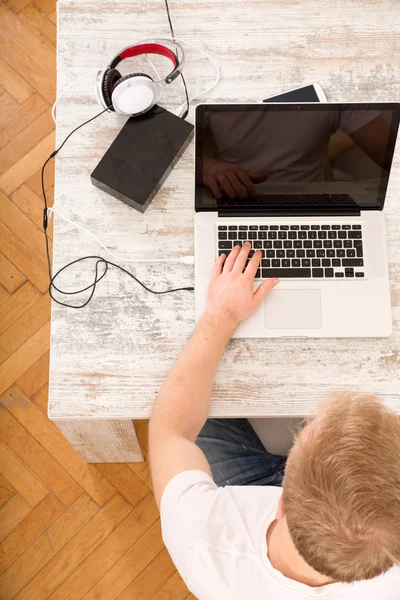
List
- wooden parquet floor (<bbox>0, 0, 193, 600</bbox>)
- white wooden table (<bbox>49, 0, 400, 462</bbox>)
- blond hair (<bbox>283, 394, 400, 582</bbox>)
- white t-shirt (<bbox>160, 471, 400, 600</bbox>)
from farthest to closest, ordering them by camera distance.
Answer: wooden parquet floor (<bbox>0, 0, 193, 600</bbox>) → white wooden table (<bbox>49, 0, 400, 462</bbox>) → white t-shirt (<bbox>160, 471, 400, 600</bbox>) → blond hair (<bbox>283, 394, 400, 582</bbox>)

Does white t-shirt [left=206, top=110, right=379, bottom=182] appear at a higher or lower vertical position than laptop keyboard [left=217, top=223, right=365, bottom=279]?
higher

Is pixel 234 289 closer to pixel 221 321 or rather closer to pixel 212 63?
pixel 221 321

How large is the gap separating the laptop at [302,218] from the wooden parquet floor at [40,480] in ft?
2.80

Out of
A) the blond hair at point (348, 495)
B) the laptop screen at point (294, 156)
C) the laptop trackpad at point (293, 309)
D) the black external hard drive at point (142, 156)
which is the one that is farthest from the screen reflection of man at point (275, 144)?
the blond hair at point (348, 495)

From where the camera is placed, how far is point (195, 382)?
3.54 ft

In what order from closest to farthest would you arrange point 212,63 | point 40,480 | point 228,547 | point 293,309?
point 228,547
point 293,309
point 212,63
point 40,480

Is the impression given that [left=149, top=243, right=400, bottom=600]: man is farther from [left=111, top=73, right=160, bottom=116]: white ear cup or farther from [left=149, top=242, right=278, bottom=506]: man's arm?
[left=111, top=73, right=160, bottom=116]: white ear cup

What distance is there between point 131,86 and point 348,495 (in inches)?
34.4

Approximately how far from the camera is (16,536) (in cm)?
174

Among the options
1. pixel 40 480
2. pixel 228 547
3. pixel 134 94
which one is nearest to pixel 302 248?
pixel 134 94

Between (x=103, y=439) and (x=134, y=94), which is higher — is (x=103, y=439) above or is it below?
below

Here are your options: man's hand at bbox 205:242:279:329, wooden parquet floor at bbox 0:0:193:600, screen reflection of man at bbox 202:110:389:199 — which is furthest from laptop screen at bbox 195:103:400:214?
wooden parquet floor at bbox 0:0:193:600

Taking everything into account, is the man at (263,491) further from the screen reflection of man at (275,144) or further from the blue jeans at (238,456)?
the screen reflection of man at (275,144)

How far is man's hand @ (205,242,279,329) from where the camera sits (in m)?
1.10
